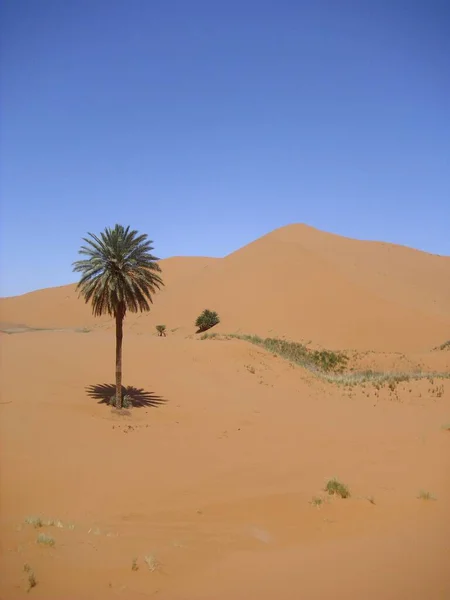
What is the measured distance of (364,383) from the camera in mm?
24875

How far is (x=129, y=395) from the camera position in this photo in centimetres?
1747

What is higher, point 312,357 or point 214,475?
point 312,357

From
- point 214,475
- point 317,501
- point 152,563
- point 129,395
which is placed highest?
point 129,395

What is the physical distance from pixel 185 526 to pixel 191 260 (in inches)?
3260

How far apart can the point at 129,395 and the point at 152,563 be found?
39.4 ft

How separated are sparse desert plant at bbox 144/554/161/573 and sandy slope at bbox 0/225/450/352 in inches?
1392

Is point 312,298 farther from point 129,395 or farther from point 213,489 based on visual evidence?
point 213,489

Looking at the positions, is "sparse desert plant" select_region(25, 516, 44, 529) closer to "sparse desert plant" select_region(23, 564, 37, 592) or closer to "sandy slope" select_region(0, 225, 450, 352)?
"sparse desert plant" select_region(23, 564, 37, 592)

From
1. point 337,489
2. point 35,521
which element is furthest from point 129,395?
point 35,521

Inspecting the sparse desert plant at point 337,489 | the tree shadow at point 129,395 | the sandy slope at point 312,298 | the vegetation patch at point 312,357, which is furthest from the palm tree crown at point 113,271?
the sandy slope at point 312,298

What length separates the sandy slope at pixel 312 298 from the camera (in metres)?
42.9

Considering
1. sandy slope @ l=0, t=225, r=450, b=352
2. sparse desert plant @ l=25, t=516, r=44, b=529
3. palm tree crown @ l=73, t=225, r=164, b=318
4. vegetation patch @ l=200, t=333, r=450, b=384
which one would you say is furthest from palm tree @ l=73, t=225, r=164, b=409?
sandy slope @ l=0, t=225, r=450, b=352

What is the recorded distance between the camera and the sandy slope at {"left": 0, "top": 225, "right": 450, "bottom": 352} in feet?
141

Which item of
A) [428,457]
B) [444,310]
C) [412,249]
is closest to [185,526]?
[428,457]
